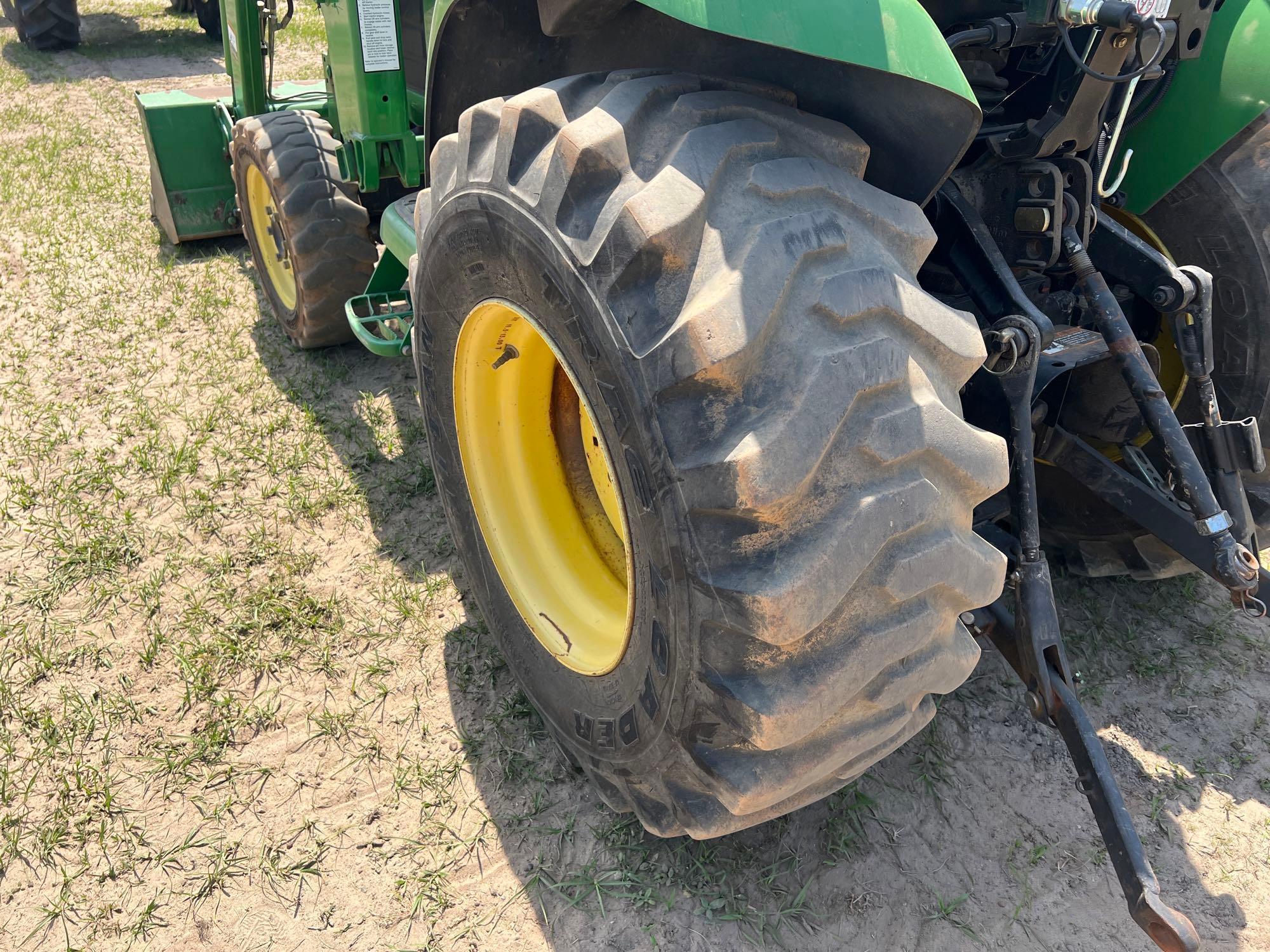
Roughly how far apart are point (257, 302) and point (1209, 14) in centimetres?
400

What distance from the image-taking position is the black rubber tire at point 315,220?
3592 mm

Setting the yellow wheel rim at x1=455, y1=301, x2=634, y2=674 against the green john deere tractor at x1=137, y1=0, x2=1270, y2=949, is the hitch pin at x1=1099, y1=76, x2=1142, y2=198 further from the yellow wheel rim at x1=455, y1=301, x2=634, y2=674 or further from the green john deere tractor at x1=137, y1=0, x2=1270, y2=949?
the yellow wheel rim at x1=455, y1=301, x2=634, y2=674

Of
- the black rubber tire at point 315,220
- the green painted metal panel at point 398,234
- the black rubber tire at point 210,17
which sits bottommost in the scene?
the black rubber tire at point 210,17

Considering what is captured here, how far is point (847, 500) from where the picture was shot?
1289 mm

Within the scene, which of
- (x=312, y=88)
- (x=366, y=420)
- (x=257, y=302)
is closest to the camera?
(x=366, y=420)

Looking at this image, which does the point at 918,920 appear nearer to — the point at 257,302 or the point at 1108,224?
the point at 1108,224

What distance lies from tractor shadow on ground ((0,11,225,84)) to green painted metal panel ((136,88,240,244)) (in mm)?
6064

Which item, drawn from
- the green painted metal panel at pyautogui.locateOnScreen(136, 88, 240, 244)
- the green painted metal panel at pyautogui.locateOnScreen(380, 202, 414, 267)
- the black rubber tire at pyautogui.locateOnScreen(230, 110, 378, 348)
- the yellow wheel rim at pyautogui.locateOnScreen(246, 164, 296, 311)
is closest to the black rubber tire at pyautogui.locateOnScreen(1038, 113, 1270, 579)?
the green painted metal panel at pyautogui.locateOnScreen(380, 202, 414, 267)

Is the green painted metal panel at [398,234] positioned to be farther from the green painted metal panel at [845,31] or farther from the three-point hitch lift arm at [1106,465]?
the green painted metal panel at [845,31]

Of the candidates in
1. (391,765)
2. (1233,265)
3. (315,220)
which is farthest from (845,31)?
(315,220)

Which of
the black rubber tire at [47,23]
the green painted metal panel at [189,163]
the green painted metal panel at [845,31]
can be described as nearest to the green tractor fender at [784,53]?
the green painted metal panel at [845,31]

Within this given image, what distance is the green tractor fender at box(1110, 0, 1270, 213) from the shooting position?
6.61 feet

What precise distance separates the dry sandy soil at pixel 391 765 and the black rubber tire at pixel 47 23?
10193 mm

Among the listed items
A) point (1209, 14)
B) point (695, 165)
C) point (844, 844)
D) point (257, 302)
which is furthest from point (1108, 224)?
point (257, 302)
